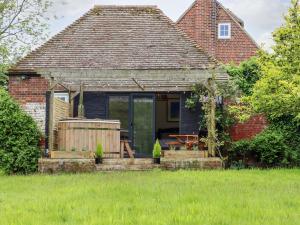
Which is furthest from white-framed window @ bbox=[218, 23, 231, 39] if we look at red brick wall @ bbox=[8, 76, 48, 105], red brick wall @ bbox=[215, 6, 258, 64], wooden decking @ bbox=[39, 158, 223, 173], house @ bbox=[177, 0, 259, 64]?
wooden decking @ bbox=[39, 158, 223, 173]

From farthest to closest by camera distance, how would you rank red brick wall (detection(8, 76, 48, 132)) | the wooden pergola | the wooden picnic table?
red brick wall (detection(8, 76, 48, 132)) < the wooden picnic table < the wooden pergola

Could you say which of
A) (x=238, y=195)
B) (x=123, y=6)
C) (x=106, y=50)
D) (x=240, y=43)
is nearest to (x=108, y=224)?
(x=238, y=195)

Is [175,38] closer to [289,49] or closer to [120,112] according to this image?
[120,112]

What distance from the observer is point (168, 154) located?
1697 cm

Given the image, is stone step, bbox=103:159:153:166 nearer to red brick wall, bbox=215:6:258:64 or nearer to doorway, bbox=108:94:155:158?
doorway, bbox=108:94:155:158

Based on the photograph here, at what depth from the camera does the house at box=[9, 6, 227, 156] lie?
67.4 ft

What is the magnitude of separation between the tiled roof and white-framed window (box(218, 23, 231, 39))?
653 cm

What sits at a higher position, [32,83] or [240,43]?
[240,43]

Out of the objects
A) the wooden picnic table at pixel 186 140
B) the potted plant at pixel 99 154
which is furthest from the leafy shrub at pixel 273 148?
the potted plant at pixel 99 154

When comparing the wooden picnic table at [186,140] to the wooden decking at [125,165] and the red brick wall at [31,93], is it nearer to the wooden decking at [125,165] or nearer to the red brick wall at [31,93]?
the wooden decking at [125,165]

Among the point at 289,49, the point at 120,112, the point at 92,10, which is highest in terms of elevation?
the point at 92,10

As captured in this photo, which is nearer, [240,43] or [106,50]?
[106,50]

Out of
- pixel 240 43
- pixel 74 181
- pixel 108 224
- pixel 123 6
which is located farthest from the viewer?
pixel 240 43

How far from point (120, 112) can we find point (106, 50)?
2627 millimetres
